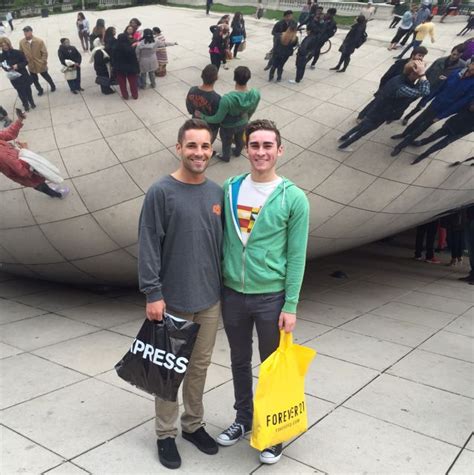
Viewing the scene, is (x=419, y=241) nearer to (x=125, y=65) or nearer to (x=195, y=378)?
(x=125, y=65)

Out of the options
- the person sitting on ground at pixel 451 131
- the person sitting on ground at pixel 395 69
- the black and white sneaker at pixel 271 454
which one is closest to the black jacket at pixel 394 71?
the person sitting on ground at pixel 395 69

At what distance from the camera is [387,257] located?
31.5ft

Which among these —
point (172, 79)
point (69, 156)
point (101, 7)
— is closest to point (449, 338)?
point (172, 79)

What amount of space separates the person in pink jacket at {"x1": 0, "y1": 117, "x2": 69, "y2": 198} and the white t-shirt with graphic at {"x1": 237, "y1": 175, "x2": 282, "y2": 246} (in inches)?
112

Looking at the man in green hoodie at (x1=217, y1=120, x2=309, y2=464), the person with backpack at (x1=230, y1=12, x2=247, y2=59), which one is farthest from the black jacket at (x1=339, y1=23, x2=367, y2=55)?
the man in green hoodie at (x1=217, y1=120, x2=309, y2=464)

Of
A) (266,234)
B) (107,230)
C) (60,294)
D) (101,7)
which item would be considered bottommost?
(60,294)

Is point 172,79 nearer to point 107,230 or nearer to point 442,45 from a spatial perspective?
point 107,230

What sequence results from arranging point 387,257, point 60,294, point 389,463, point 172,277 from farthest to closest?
1. point 387,257
2. point 60,294
3. point 389,463
4. point 172,277

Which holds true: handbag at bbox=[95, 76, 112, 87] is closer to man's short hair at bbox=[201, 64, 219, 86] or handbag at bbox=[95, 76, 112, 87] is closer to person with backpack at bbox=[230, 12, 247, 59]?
man's short hair at bbox=[201, 64, 219, 86]

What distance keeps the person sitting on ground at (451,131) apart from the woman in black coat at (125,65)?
2951 millimetres

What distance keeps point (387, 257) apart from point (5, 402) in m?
7.56

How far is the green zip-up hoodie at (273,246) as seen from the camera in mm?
2674

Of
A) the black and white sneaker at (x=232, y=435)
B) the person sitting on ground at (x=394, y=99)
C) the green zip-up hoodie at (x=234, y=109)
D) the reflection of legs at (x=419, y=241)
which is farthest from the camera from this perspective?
the reflection of legs at (x=419, y=241)

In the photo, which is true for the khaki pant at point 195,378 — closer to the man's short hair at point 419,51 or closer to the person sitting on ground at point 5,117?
the person sitting on ground at point 5,117
